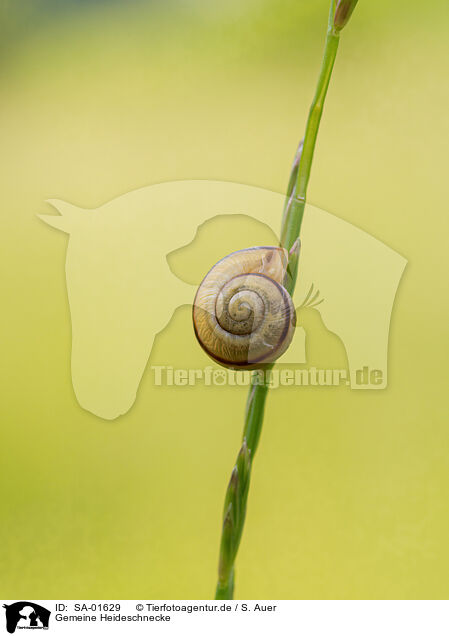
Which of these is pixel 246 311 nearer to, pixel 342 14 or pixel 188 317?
pixel 342 14

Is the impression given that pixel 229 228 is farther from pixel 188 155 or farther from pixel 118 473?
pixel 118 473

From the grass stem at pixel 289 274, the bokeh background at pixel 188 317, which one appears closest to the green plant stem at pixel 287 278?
the grass stem at pixel 289 274

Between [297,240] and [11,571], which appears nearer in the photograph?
[297,240]

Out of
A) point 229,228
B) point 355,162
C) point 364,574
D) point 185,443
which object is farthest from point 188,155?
A: point 364,574

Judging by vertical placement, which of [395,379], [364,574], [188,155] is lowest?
[364,574]
